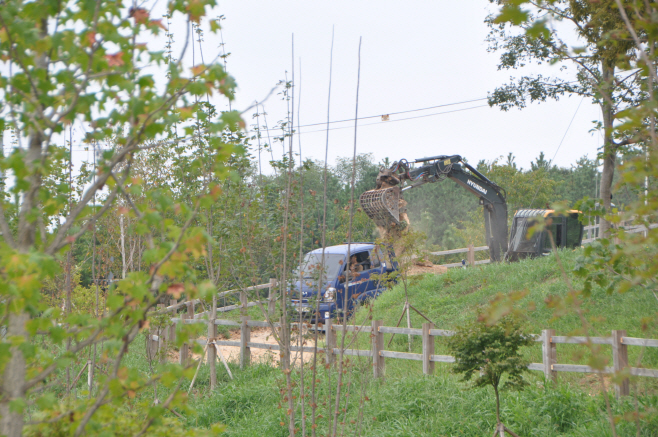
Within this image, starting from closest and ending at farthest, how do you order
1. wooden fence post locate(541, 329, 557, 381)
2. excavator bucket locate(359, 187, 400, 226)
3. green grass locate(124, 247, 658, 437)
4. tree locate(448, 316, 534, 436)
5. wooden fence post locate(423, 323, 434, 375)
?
tree locate(448, 316, 534, 436) < green grass locate(124, 247, 658, 437) < wooden fence post locate(541, 329, 557, 381) < wooden fence post locate(423, 323, 434, 375) < excavator bucket locate(359, 187, 400, 226)

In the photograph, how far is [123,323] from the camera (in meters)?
2.16

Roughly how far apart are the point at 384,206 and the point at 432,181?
2.41 m

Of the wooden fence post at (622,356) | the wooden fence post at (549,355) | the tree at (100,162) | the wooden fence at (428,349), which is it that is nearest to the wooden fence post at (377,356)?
the wooden fence at (428,349)

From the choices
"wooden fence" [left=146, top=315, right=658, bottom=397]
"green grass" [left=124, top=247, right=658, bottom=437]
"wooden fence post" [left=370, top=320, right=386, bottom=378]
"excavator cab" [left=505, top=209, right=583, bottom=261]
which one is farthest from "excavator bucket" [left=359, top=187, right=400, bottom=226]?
"wooden fence post" [left=370, top=320, right=386, bottom=378]

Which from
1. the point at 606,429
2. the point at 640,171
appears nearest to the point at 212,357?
the point at 606,429

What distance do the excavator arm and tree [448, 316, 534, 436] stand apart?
8327 mm

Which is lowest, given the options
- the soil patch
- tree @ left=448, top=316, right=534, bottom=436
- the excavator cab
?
the soil patch

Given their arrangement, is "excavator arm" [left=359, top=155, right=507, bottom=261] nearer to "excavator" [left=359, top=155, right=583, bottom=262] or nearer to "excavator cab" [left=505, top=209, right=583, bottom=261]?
"excavator" [left=359, top=155, right=583, bottom=262]

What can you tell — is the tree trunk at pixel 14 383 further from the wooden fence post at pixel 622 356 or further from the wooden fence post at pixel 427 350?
the wooden fence post at pixel 427 350

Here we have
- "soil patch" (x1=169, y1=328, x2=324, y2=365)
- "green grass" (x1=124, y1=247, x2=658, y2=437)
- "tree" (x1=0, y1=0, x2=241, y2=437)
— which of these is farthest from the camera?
"soil patch" (x1=169, y1=328, x2=324, y2=365)

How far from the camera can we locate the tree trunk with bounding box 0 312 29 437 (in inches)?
82.7

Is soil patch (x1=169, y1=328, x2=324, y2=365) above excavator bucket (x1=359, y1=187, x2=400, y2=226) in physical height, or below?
below

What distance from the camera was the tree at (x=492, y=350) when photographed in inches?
211

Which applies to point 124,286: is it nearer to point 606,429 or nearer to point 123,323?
point 123,323
